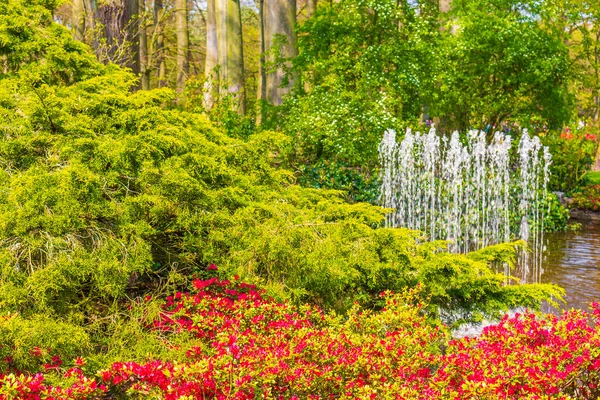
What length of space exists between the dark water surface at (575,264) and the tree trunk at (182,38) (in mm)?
10891

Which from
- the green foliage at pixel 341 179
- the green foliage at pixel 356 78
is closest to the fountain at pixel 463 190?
the green foliage at pixel 341 179

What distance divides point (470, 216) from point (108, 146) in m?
8.93

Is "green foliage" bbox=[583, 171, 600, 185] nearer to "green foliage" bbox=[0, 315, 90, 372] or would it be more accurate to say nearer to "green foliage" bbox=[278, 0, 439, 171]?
"green foliage" bbox=[278, 0, 439, 171]

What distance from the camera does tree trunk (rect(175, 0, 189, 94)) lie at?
1878 cm

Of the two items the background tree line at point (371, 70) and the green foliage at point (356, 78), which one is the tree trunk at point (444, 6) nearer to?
the background tree line at point (371, 70)

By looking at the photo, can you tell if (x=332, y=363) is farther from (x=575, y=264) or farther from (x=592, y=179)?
(x=592, y=179)

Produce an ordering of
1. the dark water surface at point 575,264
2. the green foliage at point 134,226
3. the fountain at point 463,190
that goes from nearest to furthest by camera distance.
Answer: the green foliage at point 134,226
the dark water surface at point 575,264
the fountain at point 463,190

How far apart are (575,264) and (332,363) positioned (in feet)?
25.2

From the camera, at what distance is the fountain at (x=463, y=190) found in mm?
11859

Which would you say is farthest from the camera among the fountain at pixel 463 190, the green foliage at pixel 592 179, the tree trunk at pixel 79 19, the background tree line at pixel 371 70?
the green foliage at pixel 592 179

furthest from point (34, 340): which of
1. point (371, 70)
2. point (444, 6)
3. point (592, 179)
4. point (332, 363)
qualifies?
point (592, 179)

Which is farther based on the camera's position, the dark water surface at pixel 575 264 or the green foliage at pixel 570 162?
the green foliage at pixel 570 162

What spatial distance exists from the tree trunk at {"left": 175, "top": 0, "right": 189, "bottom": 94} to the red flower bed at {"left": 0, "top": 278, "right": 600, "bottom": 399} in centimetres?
1509

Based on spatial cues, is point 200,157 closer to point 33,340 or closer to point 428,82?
point 33,340
